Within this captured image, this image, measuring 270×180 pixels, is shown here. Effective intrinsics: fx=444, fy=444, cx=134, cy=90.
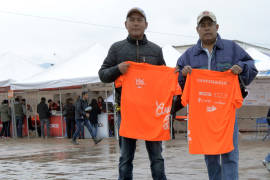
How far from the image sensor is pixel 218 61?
4.38 m

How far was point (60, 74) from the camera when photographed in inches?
694

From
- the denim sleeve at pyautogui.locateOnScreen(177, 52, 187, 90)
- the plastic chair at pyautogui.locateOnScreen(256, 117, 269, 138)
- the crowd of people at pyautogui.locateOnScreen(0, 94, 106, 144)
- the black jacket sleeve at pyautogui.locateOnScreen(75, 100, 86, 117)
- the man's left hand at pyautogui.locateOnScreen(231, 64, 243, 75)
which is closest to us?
the man's left hand at pyautogui.locateOnScreen(231, 64, 243, 75)

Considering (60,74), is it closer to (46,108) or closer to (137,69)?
(46,108)

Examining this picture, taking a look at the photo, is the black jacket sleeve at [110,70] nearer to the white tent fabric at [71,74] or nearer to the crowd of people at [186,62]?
the crowd of people at [186,62]

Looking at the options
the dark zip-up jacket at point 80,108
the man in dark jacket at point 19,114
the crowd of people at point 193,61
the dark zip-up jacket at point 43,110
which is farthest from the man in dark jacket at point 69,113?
the crowd of people at point 193,61

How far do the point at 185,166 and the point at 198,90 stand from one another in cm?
378

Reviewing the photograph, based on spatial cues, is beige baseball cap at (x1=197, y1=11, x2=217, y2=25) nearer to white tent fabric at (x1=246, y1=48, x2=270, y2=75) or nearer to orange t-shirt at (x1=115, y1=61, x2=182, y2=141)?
orange t-shirt at (x1=115, y1=61, x2=182, y2=141)

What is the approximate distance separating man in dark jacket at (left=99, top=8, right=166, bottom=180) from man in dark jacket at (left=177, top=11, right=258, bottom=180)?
50 cm

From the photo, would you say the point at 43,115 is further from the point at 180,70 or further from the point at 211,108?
the point at 211,108

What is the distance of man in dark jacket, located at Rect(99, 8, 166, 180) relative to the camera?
463 centimetres

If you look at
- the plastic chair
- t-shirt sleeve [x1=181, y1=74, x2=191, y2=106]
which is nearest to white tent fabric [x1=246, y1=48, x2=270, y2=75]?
the plastic chair

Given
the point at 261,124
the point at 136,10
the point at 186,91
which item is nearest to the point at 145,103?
the point at 186,91

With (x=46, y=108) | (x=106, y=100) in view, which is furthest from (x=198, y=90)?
(x=46, y=108)

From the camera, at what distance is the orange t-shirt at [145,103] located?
4598 mm
